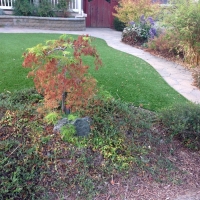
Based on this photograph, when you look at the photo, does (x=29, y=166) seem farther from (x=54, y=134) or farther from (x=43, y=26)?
(x=43, y=26)

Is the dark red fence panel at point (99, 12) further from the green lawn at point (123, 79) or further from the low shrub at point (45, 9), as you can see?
the green lawn at point (123, 79)

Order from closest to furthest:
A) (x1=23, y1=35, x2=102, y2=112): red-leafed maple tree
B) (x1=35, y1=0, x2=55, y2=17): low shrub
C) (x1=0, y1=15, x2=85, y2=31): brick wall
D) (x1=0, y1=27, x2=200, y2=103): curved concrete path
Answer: (x1=23, y1=35, x2=102, y2=112): red-leafed maple tree
(x1=0, y1=27, x2=200, y2=103): curved concrete path
(x1=0, y1=15, x2=85, y2=31): brick wall
(x1=35, y1=0, x2=55, y2=17): low shrub

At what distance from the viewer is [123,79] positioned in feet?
18.1

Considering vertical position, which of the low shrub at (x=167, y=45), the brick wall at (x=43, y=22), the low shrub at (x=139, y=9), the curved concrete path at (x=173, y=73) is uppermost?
the low shrub at (x=139, y=9)

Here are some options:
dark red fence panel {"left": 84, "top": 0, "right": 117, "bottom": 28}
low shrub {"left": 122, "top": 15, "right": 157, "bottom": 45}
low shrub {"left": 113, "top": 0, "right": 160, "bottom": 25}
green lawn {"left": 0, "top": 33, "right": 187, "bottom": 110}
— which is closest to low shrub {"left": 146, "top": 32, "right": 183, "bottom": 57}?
low shrub {"left": 122, "top": 15, "right": 157, "bottom": 45}

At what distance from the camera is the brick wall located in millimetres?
11430

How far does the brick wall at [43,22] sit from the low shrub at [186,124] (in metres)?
8.99

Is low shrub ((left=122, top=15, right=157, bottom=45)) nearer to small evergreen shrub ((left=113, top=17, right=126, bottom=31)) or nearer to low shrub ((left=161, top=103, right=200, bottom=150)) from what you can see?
small evergreen shrub ((left=113, top=17, right=126, bottom=31))

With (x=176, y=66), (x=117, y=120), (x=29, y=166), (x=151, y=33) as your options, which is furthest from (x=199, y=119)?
(x=151, y=33)

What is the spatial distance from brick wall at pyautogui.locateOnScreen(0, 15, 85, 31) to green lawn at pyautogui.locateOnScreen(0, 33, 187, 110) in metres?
4.55

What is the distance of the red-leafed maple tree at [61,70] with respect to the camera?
10.1 feet

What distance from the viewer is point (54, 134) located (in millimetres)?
3361

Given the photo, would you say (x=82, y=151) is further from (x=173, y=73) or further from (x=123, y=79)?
(x=173, y=73)

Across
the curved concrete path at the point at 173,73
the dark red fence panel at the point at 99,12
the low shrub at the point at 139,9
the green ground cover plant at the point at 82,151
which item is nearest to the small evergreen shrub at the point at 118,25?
the dark red fence panel at the point at 99,12
